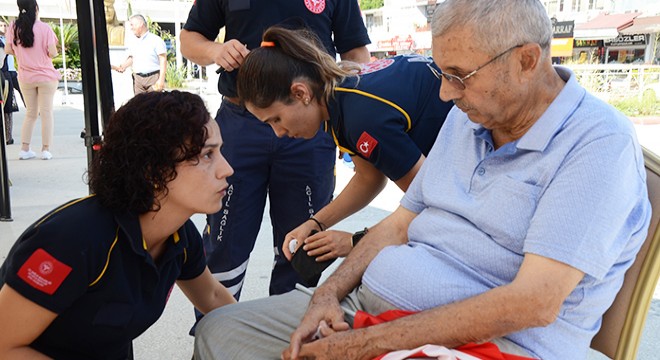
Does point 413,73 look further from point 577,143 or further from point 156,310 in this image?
point 156,310

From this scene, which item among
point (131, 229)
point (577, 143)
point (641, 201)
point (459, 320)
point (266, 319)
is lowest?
point (266, 319)

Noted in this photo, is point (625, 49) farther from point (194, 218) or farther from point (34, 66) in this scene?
point (194, 218)

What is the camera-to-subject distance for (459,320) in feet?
3.84

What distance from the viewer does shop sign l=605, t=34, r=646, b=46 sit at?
25.2 m

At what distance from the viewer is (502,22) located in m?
1.18

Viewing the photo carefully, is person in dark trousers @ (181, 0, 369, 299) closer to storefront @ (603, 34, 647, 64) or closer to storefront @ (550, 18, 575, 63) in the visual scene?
storefront @ (550, 18, 575, 63)

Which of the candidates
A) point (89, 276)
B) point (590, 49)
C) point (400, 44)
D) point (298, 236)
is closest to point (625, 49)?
point (590, 49)

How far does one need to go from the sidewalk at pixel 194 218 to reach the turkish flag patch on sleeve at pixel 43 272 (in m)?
0.44

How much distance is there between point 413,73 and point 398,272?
71cm

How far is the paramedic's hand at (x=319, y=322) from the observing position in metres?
1.35

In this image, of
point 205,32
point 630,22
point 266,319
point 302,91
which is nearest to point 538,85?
point 302,91

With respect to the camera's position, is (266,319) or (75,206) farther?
(266,319)

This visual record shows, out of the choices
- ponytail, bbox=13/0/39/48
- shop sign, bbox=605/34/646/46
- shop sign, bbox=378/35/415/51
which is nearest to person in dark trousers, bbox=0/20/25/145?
ponytail, bbox=13/0/39/48

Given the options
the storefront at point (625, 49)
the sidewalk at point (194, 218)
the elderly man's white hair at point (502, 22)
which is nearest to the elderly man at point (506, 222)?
the elderly man's white hair at point (502, 22)
